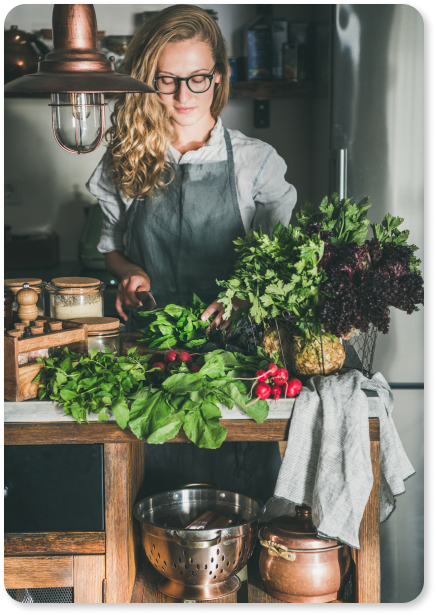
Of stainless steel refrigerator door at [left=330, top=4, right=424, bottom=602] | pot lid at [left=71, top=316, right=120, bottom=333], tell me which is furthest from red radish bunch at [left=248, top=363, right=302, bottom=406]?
stainless steel refrigerator door at [left=330, top=4, right=424, bottom=602]

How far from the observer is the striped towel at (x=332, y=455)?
1169mm

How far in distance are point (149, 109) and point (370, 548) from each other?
4.10 ft

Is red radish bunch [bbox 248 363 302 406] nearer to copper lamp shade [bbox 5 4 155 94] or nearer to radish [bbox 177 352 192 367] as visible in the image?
radish [bbox 177 352 192 367]

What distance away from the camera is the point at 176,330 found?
1.48m

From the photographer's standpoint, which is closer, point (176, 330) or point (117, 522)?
point (117, 522)

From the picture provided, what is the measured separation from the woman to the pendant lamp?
0.52 meters

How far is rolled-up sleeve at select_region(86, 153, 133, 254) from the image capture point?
186 centimetres

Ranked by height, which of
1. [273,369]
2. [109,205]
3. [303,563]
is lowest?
[303,563]

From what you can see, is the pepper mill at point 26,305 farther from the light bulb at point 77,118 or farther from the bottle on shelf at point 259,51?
the bottle on shelf at point 259,51

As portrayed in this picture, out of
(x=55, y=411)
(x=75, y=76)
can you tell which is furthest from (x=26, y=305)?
(x=75, y=76)

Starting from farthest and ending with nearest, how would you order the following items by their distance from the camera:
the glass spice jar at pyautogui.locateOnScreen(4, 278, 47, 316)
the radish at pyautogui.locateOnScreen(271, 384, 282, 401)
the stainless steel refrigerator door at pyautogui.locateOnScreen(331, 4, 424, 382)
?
1. the stainless steel refrigerator door at pyautogui.locateOnScreen(331, 4, 424, 382)
2. the glass spice jar at pyautogui.locateOnScreen(4, 278, 47, 316)
3. the radish at pyautogui.locateOnScreen(271, 384, 282, 401)

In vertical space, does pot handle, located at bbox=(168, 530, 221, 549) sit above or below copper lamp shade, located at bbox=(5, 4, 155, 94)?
below

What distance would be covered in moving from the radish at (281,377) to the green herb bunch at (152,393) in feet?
0.16

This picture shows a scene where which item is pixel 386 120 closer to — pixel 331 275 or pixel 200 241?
pixel 200 241
